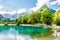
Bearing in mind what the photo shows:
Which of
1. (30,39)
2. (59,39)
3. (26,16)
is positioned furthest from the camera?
(26,16)

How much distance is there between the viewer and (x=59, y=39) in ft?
19.9

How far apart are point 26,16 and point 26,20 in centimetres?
31

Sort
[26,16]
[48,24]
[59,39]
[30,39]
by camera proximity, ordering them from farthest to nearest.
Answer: [48,24]
[26,16]
[30,39]
[59,39]

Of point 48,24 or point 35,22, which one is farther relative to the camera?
point 48,24

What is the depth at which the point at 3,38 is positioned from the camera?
22.3ft

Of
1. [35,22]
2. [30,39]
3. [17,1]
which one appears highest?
→ [17,1]

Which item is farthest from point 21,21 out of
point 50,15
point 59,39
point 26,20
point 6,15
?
point 59,39

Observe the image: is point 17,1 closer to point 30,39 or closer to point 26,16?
point 26,16

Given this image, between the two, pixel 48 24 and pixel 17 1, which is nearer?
pixel 17 1

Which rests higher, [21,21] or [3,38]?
[21,21]

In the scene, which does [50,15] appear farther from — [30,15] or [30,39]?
[30,39]

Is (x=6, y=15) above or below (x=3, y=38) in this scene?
above

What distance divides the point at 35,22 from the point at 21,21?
0.55 m

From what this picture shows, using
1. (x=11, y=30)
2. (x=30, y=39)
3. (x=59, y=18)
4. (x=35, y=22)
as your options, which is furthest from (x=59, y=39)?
(x=11, y=30)
